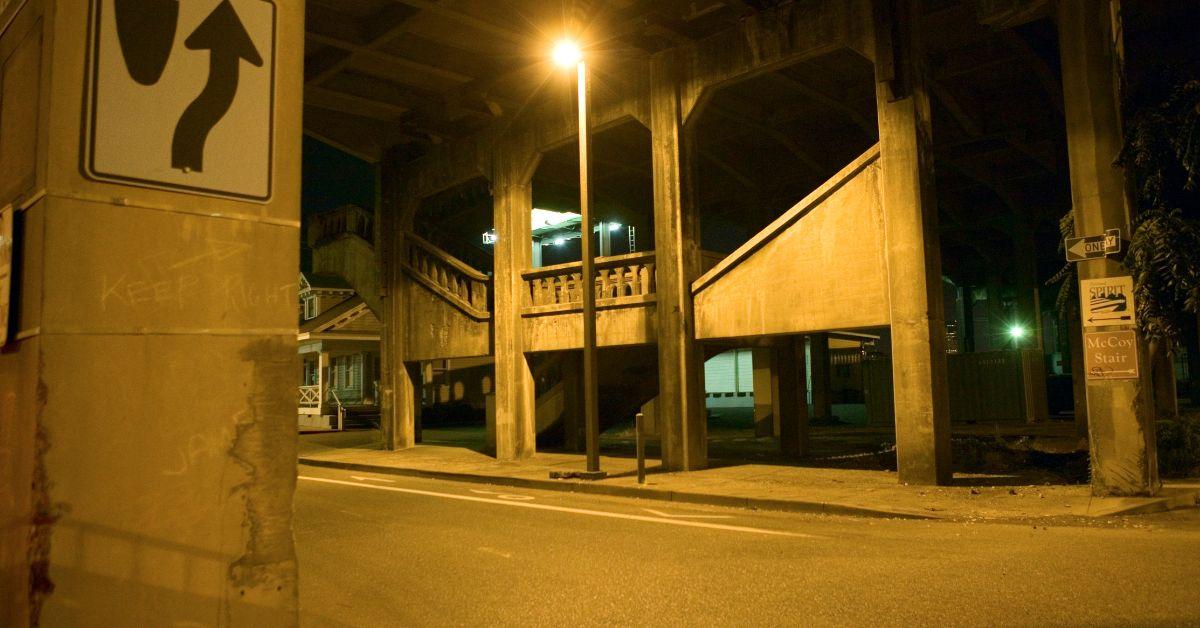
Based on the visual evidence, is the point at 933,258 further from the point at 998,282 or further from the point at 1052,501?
the point at 998,282

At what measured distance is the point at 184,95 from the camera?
3.05 metres

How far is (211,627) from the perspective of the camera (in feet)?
9.84

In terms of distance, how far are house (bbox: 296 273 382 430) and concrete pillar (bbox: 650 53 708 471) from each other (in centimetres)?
1397

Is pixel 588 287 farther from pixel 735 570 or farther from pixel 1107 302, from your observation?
pixel 735 570

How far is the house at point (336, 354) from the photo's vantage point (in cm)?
3055

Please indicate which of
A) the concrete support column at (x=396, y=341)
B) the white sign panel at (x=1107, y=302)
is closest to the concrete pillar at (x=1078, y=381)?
the white sign panel at (x=1107, y=302)

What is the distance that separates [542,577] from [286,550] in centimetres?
376

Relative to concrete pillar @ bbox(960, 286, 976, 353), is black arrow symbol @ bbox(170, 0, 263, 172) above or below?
below

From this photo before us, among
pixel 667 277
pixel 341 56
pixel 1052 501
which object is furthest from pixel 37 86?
pixel 341 56

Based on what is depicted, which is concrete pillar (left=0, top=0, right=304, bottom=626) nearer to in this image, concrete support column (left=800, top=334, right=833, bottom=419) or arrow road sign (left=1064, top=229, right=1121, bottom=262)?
arrow road sign (left=1064, top=229, right=1121, bottom=262)

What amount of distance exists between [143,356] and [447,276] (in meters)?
18.0

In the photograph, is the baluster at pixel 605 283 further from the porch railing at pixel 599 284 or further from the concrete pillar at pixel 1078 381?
the concrete pillar at pixel 1078 381

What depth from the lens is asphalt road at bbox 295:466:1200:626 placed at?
17.9 feet

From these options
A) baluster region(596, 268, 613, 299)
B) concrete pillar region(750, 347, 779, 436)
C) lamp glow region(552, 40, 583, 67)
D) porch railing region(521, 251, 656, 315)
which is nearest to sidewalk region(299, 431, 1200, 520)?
porch railing region(521, 251, 656, 315)
